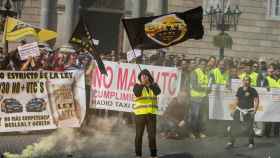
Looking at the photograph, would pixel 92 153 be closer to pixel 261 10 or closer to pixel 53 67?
pixel 53 67

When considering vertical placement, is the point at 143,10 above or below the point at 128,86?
above

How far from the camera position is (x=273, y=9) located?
28.7m

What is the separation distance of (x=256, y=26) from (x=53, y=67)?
626 inches

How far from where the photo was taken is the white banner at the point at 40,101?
12641mm

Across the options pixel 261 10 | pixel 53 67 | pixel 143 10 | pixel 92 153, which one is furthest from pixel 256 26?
pixel 92 153

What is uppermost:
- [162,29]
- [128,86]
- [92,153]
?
[162,29]

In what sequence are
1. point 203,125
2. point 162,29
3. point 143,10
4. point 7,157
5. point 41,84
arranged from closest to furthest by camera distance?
point 7,157
point 162,29
point 41,84
point 203,125
point 143,10

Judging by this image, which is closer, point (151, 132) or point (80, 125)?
point (151, 132)

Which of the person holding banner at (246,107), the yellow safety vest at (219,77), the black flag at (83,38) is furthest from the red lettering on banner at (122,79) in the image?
the person holding banner at (246,107)

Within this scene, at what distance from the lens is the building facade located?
24.2 meters

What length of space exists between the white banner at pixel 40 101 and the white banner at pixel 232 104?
3.76 metres

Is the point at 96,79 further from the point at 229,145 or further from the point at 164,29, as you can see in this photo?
the point at 229,145

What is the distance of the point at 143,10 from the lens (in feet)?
82.7

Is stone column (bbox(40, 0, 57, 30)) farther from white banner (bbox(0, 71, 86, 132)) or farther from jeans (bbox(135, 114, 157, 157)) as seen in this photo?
jeans (bbox(135, 114, 157, 157))
